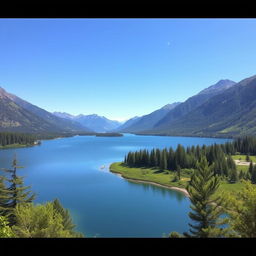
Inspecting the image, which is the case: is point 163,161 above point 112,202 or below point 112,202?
above

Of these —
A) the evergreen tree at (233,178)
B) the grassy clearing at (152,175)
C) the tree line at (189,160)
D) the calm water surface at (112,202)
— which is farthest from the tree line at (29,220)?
the evergreen tree at (233,178)

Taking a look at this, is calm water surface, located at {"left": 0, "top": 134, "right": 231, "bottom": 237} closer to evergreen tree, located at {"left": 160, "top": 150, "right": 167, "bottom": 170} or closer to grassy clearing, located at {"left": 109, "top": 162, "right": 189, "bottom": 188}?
grassy clearing, located at {"left": 109, "top": 162, "right": 189, "bottom": 188}

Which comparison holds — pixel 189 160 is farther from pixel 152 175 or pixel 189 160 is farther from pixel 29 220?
pixel 29 220

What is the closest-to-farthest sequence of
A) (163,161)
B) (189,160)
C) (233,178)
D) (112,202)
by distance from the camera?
(112,202) < (233,178) < (189,160) < (163,161)

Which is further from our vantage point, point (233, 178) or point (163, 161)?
point (163, 161)

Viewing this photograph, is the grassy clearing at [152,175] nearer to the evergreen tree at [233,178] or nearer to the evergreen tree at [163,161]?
the evergreen tree at [163,161]

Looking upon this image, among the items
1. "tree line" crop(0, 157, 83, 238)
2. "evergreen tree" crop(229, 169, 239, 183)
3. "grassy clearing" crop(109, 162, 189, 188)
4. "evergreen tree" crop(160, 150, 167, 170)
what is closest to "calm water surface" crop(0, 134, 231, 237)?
"grassy clearing" crop(109, 162, 189, 188)

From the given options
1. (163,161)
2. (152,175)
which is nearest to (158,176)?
(152,175)

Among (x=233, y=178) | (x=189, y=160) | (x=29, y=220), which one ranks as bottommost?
(x=233, y=178)

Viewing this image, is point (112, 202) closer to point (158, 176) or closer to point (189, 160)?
point (158, 176)

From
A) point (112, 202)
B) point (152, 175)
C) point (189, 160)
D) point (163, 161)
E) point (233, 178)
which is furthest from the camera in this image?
point (163, 161)
